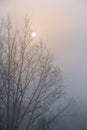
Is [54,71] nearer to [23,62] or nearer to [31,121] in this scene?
[23,62]

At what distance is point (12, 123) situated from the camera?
569cm

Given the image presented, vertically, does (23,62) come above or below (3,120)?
above

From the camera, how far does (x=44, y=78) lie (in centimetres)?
594

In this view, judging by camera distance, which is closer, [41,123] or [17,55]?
[17,55]

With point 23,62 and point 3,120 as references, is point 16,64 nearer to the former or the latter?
point 23,62

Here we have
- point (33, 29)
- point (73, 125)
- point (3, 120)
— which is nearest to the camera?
point (3, 120)

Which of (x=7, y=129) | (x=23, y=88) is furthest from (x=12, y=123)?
(x=23, y=88)

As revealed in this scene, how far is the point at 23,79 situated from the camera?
5895 millimetres

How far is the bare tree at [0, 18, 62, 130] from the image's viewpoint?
5.71 metres

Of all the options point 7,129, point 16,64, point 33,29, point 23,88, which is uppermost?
point 33,29

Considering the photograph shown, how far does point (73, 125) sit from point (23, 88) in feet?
6.27

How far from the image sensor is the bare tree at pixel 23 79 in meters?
5.71

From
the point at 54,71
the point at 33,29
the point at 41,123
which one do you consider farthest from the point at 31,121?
the point at 33,29

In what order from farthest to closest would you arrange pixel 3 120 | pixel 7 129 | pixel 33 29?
pixel 33 29, pixel 3 120, pixel 7 129
